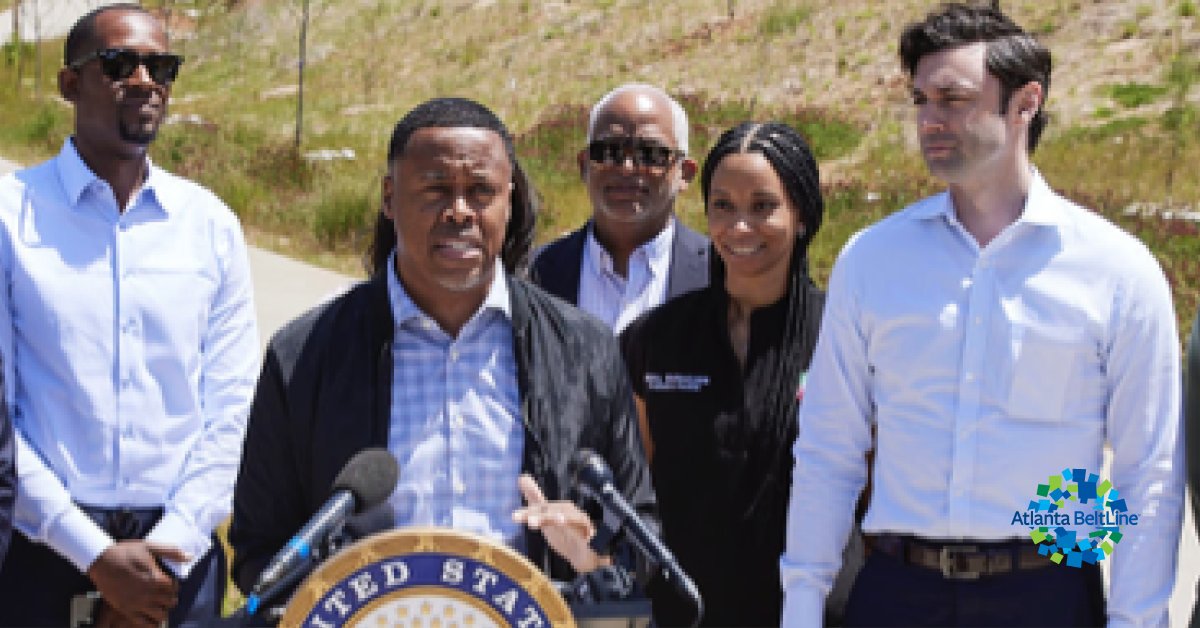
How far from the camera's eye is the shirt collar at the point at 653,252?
4555 mm

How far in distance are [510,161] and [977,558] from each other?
1213 mm

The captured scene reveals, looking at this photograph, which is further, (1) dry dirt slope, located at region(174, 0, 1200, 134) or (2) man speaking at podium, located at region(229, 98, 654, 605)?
(1) dry dirt slope, located at region(174, 0, 1200, 134)

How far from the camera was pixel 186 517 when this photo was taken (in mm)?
3805

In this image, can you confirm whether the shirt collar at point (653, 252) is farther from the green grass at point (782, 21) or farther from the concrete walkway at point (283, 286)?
the green grass at point (782, 21)

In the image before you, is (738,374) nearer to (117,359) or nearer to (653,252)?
(653,252)

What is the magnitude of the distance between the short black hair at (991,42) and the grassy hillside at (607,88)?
972cm

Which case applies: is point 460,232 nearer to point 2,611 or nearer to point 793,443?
point 793,443

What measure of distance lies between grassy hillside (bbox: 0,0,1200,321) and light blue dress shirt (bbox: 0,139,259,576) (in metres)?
9.40

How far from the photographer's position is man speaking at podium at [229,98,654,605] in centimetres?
269

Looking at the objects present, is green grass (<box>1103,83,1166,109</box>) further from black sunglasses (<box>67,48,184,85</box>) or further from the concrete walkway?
black sunglasses (<box>67,48,184,85</box>)

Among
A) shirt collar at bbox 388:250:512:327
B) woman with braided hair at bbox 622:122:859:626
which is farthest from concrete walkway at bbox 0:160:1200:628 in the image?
shirt collar at bbox 388:250:512:327

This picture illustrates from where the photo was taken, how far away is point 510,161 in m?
2.90

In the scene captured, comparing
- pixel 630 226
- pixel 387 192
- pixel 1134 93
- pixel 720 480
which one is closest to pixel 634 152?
pixel 630 226

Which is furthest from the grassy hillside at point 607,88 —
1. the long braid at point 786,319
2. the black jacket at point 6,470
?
the black jacket at point 6,470
